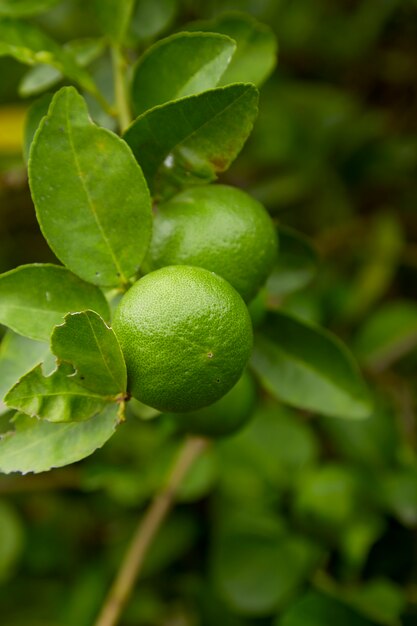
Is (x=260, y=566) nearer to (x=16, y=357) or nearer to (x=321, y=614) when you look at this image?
(x=321, y=614)

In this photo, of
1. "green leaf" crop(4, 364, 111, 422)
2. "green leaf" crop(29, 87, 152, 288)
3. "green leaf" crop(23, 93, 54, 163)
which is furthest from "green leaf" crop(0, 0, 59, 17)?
"green leaf" crop(4, 364, 111, 422)


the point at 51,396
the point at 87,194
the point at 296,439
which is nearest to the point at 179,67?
the point at 87,194

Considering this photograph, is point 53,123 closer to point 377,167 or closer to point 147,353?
point 147,353

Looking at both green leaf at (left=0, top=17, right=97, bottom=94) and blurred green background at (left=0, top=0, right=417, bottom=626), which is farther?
blurred green background at (left=0, top=0, right=417, bottom=626)

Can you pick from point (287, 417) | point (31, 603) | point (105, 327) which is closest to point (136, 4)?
point (105, 327)

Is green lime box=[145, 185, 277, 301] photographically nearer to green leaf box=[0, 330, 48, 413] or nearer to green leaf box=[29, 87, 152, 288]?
green leaf box=[29, 87, 152, 288]
